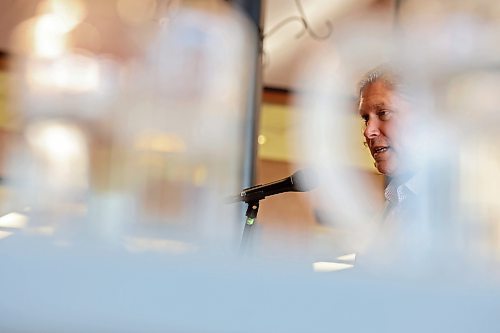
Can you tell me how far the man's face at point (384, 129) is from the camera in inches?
30.1

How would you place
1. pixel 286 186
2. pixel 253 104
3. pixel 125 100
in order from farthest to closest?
1. pixel 125 100
2. pixel 253 104
3. pixel 286 186

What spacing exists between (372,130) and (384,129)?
0.04 feet

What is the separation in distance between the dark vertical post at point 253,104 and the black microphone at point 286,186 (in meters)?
0.73

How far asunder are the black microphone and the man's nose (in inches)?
3.3

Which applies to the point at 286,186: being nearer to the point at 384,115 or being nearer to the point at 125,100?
the point at 384,115

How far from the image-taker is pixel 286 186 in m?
0.68

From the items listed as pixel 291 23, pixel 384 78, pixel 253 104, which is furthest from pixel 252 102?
pixel 291 23

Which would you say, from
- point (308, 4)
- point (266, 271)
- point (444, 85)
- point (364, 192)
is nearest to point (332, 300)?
point (266, 271)

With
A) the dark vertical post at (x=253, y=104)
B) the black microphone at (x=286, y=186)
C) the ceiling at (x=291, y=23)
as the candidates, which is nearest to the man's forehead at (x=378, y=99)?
the black microphone at (x=286, y=186)

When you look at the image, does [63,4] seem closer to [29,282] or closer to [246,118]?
[246,118]

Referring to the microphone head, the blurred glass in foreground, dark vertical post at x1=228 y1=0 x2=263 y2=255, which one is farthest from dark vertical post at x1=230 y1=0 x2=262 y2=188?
the microphone head

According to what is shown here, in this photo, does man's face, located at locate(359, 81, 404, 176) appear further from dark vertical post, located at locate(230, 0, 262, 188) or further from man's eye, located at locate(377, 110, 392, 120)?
dark vertical post, located at locate(230, 0, 262, 188)

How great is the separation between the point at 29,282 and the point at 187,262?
46mm

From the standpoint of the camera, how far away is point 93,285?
201mm
